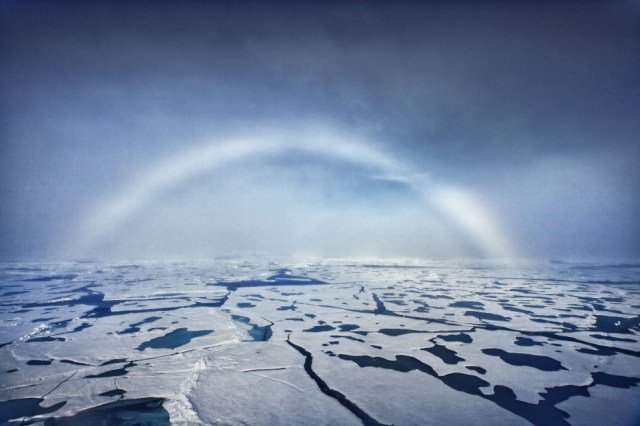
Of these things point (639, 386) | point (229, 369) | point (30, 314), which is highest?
point (639, 386)

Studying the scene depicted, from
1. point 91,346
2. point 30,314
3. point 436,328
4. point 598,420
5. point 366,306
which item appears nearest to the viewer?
point 598,420

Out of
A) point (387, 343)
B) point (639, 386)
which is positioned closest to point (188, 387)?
point (387, 343)

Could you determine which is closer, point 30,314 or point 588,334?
point 588,334

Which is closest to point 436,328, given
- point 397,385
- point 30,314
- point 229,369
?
point 397,385

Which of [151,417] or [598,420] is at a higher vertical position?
[598,420]

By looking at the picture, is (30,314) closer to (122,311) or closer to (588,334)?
(122,311)

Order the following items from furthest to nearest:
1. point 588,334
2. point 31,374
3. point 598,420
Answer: point 588,334, point 31,374, point 598,420
